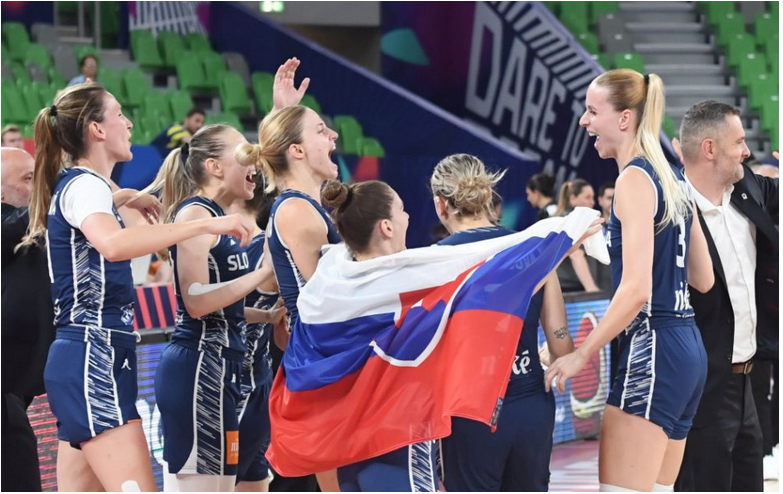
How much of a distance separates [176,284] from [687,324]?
6.22ft

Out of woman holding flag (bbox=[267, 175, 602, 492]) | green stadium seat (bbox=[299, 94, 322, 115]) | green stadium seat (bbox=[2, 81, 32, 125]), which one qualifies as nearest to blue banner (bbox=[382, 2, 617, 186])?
green stadium seat (bbox=[299, 94, 322, 115])

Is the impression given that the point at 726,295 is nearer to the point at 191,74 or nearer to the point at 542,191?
the point at 542,191

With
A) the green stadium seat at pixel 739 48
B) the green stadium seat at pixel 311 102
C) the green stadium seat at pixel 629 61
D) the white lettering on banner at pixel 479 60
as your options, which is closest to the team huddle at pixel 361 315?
the green stadium seat at pixel 311 102

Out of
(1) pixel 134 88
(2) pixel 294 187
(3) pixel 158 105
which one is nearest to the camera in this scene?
(2) pixel 294 187

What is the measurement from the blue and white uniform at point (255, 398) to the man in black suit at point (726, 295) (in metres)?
1.72

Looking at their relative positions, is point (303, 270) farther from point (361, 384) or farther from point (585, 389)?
point (585, 389)

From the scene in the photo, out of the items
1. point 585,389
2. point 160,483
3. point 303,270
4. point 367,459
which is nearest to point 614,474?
point 367,459

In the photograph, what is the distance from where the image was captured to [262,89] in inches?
576

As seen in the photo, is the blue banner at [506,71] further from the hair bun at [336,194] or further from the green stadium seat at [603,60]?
the hair bun at [336,194]

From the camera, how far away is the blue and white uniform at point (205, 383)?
3865 millimetres

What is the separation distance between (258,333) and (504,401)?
122 centimetres

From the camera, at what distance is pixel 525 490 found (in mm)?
3486

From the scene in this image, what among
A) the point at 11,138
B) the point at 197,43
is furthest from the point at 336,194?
the point at 197,43

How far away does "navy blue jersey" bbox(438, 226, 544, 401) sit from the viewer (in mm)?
3439
